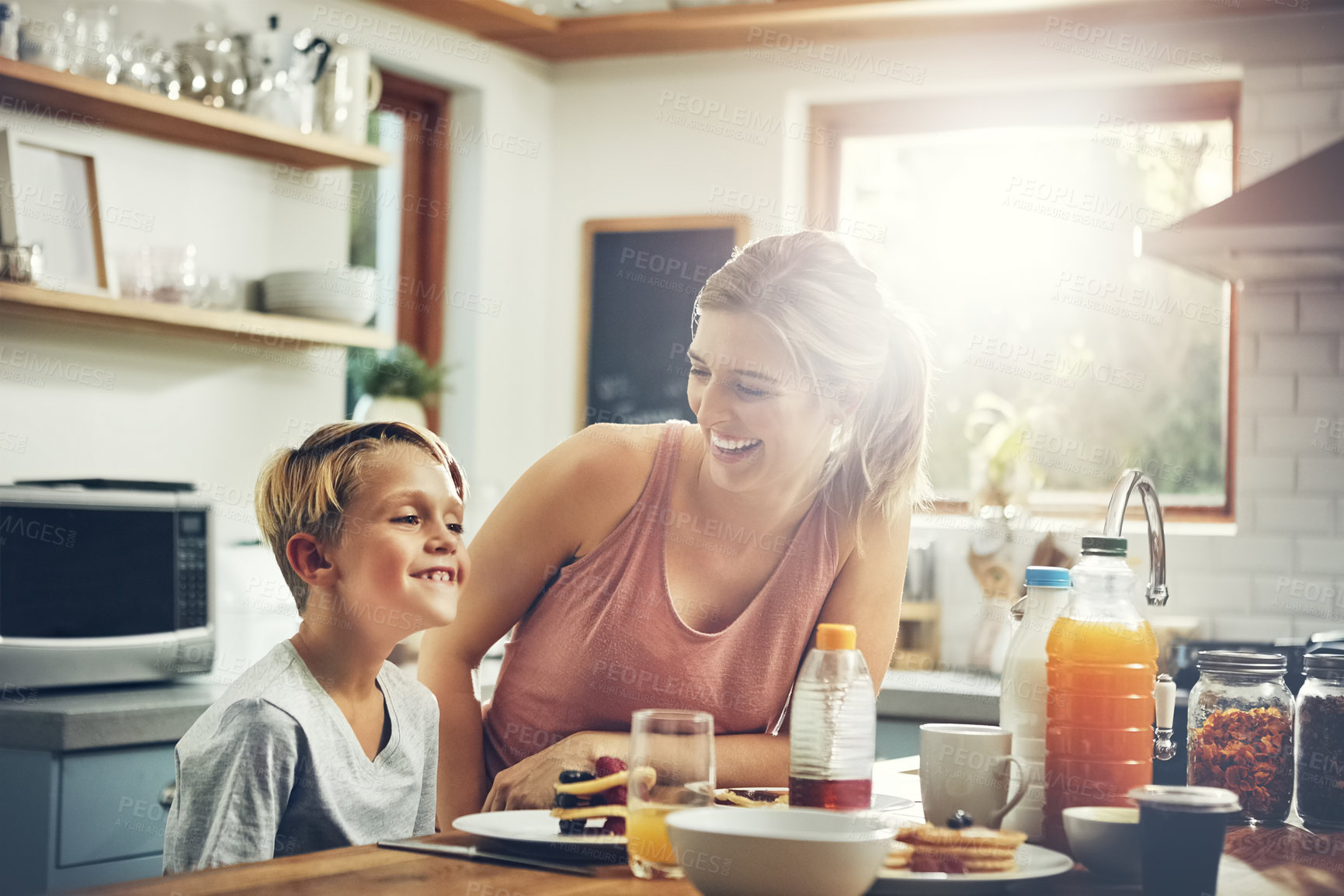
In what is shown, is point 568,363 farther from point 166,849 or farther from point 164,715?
point 166,849

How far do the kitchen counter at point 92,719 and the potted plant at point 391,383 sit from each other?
1.44 meters

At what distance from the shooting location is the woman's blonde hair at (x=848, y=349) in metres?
1.71

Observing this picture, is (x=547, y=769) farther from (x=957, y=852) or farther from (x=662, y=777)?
(x=957, y=852)

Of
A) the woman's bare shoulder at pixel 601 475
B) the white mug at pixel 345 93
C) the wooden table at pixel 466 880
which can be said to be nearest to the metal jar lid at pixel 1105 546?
the wooden table at pixel 466 880

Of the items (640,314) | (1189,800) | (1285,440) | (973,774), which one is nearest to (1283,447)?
(1285,440)

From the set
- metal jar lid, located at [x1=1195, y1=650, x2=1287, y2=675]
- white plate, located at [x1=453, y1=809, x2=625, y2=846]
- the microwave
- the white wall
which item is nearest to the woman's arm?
white plate, located at [x1=453, y1=809, x2=625, y2=846]

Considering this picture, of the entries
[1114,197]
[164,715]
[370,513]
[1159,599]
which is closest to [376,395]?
[164,715]

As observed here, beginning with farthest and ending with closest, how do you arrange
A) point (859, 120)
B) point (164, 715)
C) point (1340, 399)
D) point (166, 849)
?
point (859, 120), point (1340, 399), point (164, 715), point (166, 849)

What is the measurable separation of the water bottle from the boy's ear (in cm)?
58

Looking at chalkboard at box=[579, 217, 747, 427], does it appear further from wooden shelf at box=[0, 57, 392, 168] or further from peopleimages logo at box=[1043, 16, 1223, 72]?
peopleimages logo at box=[1043, 16, 1223, 72]

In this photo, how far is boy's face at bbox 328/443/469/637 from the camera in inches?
59.1

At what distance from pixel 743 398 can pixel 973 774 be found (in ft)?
1.82

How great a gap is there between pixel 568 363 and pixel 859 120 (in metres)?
1.17

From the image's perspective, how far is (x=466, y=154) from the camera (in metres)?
4.23
